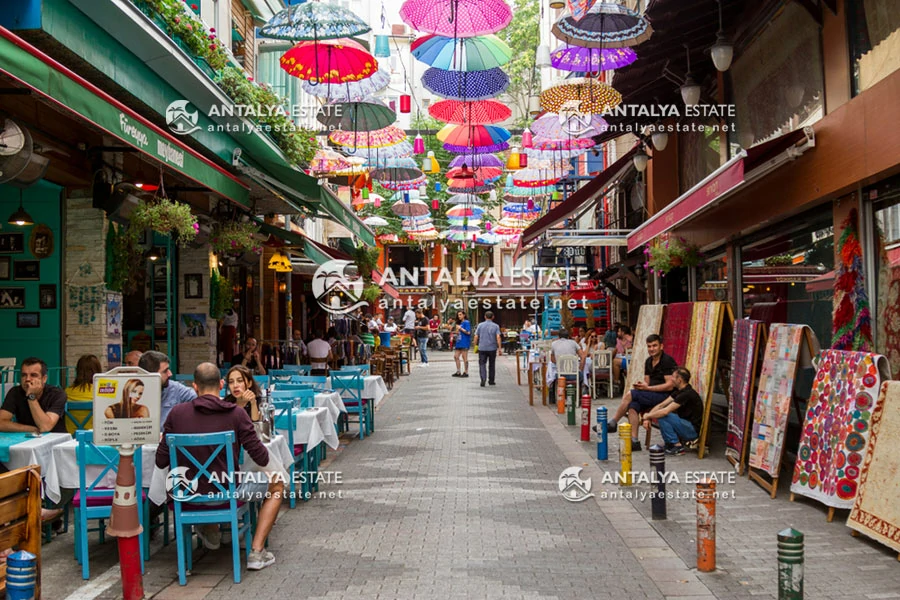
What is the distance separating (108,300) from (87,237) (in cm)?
81

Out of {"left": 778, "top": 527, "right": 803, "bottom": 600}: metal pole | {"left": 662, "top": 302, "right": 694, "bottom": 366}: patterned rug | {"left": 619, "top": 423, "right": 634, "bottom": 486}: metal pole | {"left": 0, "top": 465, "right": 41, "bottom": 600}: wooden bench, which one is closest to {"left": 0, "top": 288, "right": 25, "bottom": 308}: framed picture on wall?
{"left": 0, "top": 465, "right": 41, "bottom": 600}: wooden bench

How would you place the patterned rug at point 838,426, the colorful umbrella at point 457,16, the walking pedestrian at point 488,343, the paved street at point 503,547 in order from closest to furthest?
the paved street at point 503,547, the patterned rug at point 838,426, the colorful umbrella at point 457,16, the walking pedestrian at point 488,343

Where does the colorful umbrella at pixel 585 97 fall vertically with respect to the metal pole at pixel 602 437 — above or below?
above

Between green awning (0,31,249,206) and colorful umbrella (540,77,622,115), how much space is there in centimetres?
630

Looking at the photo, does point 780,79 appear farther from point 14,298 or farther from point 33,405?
point 14,298

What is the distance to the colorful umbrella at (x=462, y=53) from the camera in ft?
43.2

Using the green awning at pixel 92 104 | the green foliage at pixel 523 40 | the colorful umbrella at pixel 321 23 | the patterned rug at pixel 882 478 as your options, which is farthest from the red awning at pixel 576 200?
the green foliage at pixel 523 40

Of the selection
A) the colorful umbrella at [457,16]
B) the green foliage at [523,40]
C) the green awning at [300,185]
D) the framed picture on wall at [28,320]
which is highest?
the green foliage at [523,40]

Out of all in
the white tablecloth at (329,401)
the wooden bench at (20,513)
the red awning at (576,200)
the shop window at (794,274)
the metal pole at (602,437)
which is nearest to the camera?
the wooden bench at (20,513)

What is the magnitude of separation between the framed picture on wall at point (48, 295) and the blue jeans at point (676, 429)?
753 centimetres

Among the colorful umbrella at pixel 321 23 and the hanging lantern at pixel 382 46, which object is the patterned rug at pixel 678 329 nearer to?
the colorful umbrella at pixel 321 23

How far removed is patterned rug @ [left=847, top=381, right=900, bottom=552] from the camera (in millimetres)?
5777

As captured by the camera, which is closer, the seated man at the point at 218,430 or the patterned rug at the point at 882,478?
the seated man at the point at 218,430

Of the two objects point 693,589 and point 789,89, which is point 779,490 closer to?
point 693,589
